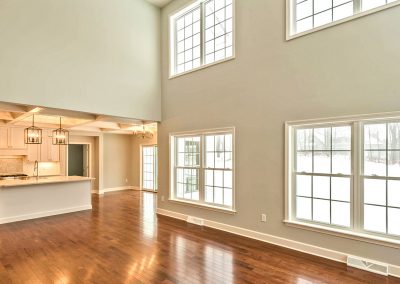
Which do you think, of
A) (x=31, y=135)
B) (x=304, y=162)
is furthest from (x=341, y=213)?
(x=31, y=135)

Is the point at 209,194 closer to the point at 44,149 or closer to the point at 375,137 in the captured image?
the point at 375,137

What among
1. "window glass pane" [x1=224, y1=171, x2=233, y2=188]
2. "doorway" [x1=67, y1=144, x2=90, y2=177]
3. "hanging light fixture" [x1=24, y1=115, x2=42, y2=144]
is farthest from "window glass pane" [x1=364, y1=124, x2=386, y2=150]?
"doorway" [x1=67, y1=144, x2=90, y2=177]

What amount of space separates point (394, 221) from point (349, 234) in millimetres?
567

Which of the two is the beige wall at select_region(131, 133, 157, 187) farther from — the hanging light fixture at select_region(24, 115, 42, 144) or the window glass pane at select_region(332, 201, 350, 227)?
the window glass pane at select_region(332, 201, 350, 227)

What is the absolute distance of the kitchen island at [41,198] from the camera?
5.68 metres

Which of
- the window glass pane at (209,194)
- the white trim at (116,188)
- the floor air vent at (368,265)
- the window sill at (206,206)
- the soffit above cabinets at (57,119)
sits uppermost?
the soffit above cabinets at (57,119)

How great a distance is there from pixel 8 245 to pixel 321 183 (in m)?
5.30

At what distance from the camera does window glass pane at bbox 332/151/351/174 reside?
356 centimetres

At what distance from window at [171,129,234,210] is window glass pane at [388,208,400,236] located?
2.48 metres

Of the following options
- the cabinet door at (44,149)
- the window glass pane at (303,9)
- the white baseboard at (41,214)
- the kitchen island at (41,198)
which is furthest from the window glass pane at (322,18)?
the cabinet door at (44,149)

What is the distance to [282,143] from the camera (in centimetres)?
414

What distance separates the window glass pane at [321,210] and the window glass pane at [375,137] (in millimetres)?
1020

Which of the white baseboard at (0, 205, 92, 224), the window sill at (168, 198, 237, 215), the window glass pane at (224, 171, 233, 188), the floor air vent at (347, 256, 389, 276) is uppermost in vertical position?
the window glass pane at (224, 171, 233, 188)

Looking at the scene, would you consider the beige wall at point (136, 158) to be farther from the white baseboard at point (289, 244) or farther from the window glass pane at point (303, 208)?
the window glass pane at point (303, 208)
